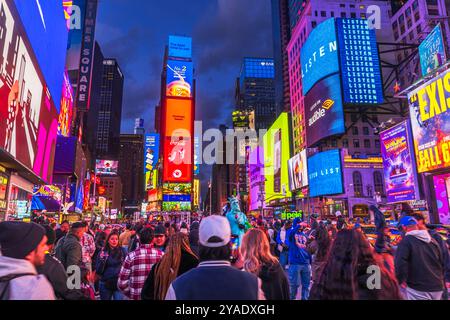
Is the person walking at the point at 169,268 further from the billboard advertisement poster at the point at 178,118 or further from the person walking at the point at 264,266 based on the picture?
the billboard advertisement poster at the point at 178,118

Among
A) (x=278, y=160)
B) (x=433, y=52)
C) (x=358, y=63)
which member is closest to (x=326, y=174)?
(x=358, y=63)

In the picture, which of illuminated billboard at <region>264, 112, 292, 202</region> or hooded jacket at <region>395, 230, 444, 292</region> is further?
illuminated billboard at <region>264, 112, 292, 202</region>

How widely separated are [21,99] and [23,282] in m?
14.5

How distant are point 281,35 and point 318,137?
71.3m

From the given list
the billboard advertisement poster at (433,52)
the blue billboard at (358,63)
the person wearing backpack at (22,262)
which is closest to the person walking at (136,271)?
the person wearing backpack at (22,262)

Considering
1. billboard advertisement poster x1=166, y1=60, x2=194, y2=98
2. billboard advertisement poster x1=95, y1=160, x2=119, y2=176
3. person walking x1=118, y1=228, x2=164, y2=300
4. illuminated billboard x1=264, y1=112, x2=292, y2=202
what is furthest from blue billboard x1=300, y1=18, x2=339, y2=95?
billboard advertisement poster x1=95, y1=160, x2=119, y2=176

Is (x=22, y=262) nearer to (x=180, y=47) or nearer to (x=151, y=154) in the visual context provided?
(x=180, y=47)

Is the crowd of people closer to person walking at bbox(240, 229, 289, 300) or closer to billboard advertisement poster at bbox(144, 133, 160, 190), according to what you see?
person walking at bbox(240, 229, 289, 300)

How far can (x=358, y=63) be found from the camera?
188ft

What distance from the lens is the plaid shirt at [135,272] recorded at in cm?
456

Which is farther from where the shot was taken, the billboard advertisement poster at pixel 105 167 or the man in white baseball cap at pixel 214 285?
the billboard advertisement poster at pixel 105 167

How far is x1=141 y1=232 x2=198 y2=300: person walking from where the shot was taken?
157 inches

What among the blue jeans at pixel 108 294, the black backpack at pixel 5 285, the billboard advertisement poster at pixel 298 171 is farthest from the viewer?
the billboard advertisement poster at pixel 298 171

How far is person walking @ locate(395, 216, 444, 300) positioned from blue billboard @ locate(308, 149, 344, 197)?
51.6m
